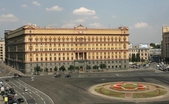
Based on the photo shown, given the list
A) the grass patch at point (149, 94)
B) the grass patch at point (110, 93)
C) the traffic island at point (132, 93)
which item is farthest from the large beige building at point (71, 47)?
the grass patch at point (149, 94)

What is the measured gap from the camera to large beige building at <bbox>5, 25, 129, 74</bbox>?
4754 inches

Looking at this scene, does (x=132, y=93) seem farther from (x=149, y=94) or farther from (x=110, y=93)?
(x=110, y=93)

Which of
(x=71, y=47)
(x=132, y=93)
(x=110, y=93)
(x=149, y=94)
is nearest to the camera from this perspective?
(x=149, y=94)

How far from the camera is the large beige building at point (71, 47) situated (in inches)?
4754

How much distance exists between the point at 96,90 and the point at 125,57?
72321mm

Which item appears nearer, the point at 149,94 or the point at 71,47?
the point at 149,94

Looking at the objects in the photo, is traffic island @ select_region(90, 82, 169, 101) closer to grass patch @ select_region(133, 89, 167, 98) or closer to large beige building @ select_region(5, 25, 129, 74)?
grass patch @ select_region(133, 89, 167, 98)

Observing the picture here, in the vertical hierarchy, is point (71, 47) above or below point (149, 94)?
above

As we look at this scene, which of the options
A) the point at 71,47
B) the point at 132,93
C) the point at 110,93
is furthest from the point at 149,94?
the point at 71,47

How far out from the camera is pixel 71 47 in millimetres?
128500

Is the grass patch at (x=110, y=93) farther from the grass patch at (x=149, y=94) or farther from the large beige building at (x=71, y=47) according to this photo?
the large beige building at (x=71, y=47)

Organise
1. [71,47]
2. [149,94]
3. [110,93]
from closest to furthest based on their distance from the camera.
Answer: [149,94] → [110,93] → [71,47]

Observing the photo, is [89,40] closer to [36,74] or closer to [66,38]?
[66,38]

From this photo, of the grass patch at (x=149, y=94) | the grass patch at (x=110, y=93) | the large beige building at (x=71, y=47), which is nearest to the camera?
the grass patch at (x=149, y=94)
